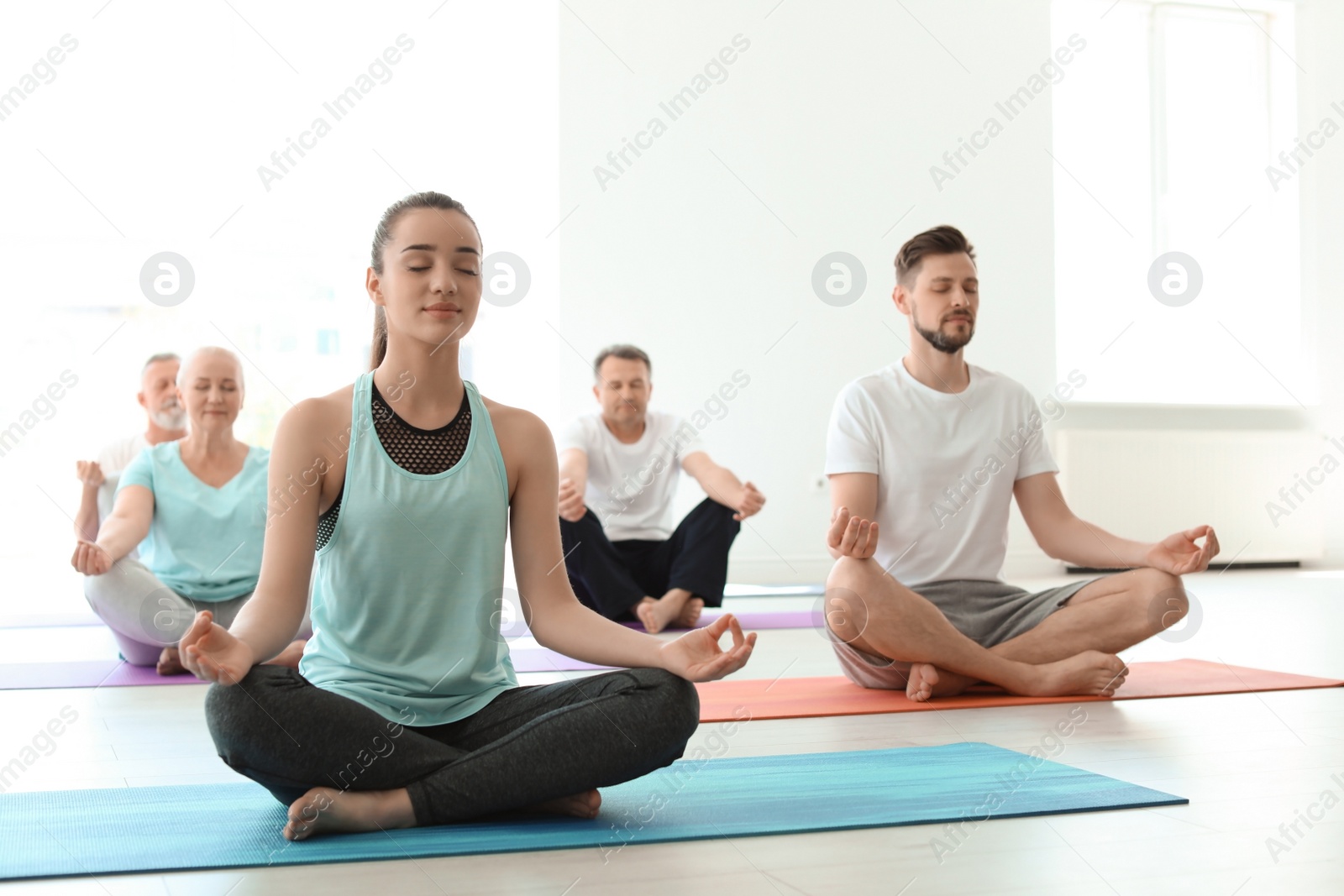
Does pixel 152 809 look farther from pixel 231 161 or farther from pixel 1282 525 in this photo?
pixel 1282 525

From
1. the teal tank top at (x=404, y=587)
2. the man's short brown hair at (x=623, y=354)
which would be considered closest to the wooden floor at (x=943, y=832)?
the teal tank top at (x=404, y=587)

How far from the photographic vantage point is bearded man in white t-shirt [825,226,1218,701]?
2.58 metres

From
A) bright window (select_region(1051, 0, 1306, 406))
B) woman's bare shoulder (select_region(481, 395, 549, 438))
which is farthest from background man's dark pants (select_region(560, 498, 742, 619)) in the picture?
bright window (select_region(1051, 0, 1306, 406))

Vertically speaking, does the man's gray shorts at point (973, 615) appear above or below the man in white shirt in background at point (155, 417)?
above

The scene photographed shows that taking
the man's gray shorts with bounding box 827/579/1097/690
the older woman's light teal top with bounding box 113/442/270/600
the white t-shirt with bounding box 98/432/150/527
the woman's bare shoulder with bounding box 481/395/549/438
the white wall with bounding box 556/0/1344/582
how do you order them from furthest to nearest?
the white wall with bounding box 556/0/1344/582 < the white t-shirt with bounding box 98/432/150/527 < the older woman's light teal top with bounding box 113/442/270/600 < the man's gray shorts with bounding box 827/579/1097/690 < the woman's bare shoulder with bounding box 481/395/549/438

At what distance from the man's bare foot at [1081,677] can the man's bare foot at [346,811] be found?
5.01 ft

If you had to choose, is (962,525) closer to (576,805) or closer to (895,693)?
(895,693)

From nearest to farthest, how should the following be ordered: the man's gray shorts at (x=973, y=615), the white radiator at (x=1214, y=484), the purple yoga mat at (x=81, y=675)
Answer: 1. the man's gray shorts at (x=973, y=615)
2. the purple yoga mat at (x=81, y=675)
3. the white radiator at (x=1214, y=484)

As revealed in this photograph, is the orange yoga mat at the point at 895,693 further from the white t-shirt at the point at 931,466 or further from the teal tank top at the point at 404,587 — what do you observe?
the teal tank top at the point at 404,587

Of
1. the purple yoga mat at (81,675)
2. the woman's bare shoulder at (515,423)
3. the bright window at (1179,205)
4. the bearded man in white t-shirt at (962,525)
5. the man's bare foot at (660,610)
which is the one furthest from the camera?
the bright window at (1179,205)

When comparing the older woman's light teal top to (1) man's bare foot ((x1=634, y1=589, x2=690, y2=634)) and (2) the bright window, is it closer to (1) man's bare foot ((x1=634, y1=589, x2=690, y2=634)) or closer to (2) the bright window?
(1) man's bare foot ((x1=634, y1=589, x2=690, y2=634))

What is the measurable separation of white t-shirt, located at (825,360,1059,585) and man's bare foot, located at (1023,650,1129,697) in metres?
0.27

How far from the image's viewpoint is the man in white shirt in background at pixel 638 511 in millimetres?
4070

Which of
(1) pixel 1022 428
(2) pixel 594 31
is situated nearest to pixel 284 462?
(1) pixel 1022 428
